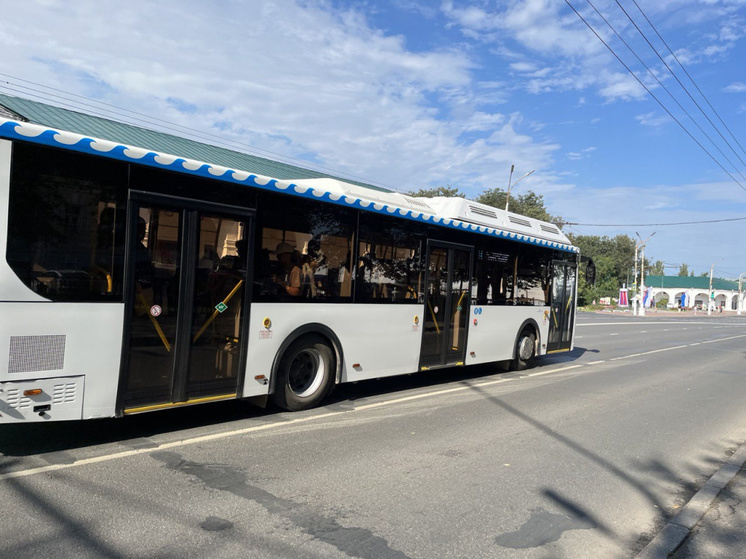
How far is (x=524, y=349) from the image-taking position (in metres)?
12.5

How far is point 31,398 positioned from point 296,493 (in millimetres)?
2413

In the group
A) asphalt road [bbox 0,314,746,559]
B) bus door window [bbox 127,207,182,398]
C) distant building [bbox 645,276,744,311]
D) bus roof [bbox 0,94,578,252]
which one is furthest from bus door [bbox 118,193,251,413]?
distant building [bbox 645,276,744,311]

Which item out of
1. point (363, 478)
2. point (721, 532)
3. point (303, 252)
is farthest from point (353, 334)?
point (721, 532)

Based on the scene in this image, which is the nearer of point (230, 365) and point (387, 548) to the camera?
point (387, 548)

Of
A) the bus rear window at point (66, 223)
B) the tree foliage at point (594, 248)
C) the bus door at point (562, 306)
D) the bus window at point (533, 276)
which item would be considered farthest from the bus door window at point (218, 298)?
the tree foliage at point (594, 248)

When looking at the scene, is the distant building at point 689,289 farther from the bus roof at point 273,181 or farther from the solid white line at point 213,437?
the solid white line at point 213,437

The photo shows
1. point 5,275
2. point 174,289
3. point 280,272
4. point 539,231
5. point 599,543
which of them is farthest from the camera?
point 539,231

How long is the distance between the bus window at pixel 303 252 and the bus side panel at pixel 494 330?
3.58 metres

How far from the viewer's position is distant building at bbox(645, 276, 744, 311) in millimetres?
123688

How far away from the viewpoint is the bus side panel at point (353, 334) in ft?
22.2

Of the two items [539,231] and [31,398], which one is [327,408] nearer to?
[31,398]

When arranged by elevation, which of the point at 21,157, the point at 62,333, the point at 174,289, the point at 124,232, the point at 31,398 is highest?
the point at 21,157

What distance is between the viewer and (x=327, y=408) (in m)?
7.95

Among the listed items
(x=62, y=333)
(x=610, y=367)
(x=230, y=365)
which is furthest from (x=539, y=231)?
(x=62, y=333)
